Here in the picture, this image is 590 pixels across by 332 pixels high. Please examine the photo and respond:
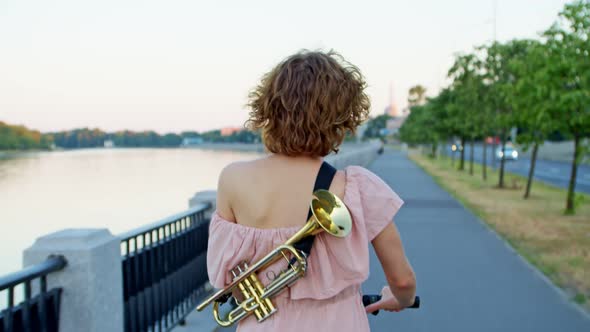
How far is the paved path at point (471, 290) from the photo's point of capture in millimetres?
6176

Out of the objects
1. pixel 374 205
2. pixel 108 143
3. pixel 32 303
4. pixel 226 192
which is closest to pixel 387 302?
pixel 374 205

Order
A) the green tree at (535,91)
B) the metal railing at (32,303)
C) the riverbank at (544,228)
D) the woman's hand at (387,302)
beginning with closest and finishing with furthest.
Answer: the woman's hand at (387,302) → the metal railing at (32,303) → the riverbank at (544,228) → the green tree at (535,91)

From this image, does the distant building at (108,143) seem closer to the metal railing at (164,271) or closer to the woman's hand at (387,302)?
the metal railing at (164,271)

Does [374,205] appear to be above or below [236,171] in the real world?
below

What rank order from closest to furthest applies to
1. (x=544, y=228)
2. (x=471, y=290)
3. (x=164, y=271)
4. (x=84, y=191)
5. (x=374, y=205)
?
(x=374, y=205), (x=164, y=271), (x=471, y=290), (x=84, y=191), (x=544, y=228)

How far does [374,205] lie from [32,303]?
232 centimetres

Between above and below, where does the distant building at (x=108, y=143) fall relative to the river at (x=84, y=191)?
above

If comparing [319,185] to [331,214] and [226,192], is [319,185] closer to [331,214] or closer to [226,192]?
[331,214]

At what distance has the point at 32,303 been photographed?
346 centimetres

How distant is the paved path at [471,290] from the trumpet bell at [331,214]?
4.28 m

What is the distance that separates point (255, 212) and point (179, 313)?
14.5 ft

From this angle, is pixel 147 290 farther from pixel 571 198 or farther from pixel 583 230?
pixel 571 198

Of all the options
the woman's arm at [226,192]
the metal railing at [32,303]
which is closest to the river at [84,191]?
the metal railing at [32,303]

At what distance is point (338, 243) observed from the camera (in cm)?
204
